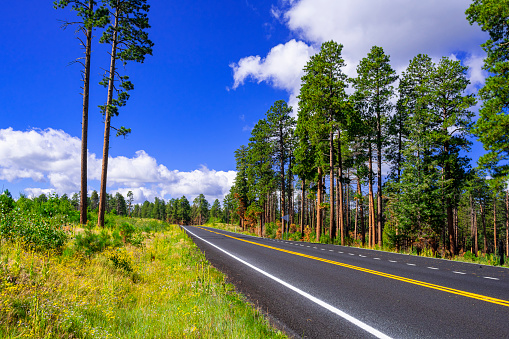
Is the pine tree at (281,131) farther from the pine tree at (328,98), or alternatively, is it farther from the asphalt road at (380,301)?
the asphalt road at (380,301)

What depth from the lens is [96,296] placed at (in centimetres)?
463

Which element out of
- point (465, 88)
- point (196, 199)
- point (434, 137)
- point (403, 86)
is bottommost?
point (196, 199)

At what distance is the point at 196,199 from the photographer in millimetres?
126250

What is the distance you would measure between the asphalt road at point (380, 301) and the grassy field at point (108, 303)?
0.71 meters

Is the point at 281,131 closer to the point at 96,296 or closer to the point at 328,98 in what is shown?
the point at 328,98

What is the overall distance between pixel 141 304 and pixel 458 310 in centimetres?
562

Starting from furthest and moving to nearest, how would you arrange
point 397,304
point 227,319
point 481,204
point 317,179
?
point 481,204 → point 317,179 → point 397,304 → point 227,319

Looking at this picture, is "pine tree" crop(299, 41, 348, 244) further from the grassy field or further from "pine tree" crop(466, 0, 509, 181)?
the grassy field

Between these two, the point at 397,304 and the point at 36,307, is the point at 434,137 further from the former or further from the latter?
the point at 36,307

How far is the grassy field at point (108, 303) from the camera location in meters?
3.37

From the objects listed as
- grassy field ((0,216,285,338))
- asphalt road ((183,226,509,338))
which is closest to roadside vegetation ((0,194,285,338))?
grassy field ((0,216,285,338))

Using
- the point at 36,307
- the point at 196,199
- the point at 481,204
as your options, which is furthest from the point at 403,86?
the point at 196,199

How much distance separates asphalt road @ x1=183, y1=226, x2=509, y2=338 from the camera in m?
3.71

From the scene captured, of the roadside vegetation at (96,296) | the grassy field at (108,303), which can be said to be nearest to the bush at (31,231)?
the roadside vegetation at (96,296)
